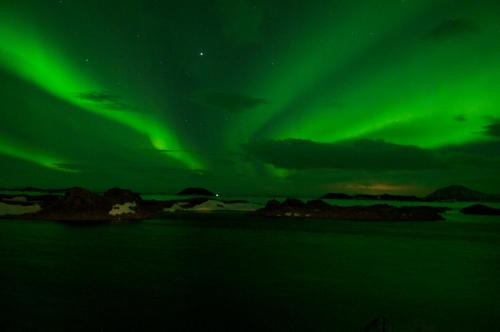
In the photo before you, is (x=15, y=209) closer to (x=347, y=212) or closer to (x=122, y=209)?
(x=122, y=209)

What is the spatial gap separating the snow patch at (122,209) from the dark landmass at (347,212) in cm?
2601

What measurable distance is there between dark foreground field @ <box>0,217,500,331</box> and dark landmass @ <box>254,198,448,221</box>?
38.0 meters

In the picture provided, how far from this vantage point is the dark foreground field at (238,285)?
12273 mm

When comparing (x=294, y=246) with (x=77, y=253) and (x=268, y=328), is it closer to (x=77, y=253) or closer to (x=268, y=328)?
(x=77, y=253)

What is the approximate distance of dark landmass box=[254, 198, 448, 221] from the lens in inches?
2741

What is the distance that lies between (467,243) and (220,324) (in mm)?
31398

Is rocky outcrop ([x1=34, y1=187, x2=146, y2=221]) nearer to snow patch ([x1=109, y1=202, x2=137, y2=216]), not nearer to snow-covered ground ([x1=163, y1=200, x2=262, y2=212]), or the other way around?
snow patch ([x1=109, y1=202, x2=137, y2=216])

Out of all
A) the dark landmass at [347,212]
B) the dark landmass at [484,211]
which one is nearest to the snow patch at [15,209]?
the dark landmass at [347,212]

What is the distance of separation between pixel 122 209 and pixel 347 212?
1455 inches

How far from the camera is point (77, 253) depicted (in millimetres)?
24828

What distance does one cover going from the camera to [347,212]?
71500 millimetres

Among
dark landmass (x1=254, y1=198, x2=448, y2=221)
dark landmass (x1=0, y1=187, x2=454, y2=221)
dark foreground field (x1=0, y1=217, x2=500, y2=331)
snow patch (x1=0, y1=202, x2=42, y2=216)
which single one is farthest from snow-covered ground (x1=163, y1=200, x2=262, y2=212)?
dark foreground field (x1=0, y1=217, x2=500, y2=331)

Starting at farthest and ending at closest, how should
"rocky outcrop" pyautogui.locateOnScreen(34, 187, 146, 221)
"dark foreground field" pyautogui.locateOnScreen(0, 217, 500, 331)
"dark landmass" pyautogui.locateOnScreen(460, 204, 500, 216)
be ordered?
"dark landmass" pyautogui.locateOnScreen(460, 204, 500, 216), "rocky outcrop" pyautogui.locateOnScreen(34, 187, 146, 221), "dark foreground field" pyautogui.locateOnScreen(0, 217, 500, 331)

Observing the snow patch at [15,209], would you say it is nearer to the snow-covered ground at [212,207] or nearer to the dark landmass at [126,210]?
the dark landmass at [126,210]
